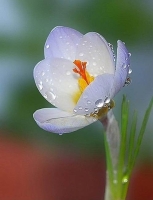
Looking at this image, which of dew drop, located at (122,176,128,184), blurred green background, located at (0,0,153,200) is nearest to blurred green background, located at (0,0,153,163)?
blurred green background, located at (0,0,153,200)

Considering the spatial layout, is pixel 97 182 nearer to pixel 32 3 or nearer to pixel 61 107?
pixel 32 3

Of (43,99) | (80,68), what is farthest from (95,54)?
(43,99)

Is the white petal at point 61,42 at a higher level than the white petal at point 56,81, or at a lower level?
higher

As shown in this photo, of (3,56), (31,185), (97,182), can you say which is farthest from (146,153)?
(3,56)

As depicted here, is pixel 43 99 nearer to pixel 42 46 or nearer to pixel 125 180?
pixel 42 46

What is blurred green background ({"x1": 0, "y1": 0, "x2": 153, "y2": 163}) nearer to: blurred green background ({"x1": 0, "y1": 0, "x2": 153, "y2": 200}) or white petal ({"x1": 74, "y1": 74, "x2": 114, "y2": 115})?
blurred green background ({"x1": 0, "y1": 0, "x2": 153, "y2": 200})

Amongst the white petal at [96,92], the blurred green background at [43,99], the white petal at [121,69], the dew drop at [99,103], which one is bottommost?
the blurred green background at [43,99]

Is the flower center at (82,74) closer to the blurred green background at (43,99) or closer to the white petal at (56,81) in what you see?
the white petal at (56,81)

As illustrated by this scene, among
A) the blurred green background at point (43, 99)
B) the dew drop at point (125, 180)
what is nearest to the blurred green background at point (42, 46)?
the blurred green background at point (43, 99)
